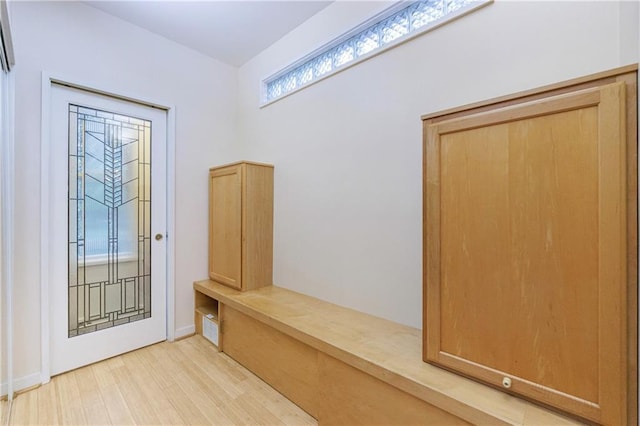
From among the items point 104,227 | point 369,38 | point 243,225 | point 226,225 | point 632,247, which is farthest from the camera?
point 226,225

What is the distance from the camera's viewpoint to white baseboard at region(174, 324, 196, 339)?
2.70 meters

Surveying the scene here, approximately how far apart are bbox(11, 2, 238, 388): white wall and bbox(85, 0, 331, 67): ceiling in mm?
133

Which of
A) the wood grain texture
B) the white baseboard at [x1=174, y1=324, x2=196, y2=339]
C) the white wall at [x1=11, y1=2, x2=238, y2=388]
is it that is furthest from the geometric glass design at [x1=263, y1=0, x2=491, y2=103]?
the white baseboard at [x1=174, y1=324, x2=196, y2=339]

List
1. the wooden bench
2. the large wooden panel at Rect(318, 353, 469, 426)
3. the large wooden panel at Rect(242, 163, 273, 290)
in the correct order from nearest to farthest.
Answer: the wooden bench, the large wooden panel at Rect(318, 353, 469, 426), the large wooden panel at Rect(242, 163, 273, 290)

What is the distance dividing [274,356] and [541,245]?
1.69 meters

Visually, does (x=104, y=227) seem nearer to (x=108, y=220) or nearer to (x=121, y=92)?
(x=108, y=220)

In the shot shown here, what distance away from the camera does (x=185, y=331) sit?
276 centimetres

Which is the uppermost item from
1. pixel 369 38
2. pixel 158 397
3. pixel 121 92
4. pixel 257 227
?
pixel 369 38

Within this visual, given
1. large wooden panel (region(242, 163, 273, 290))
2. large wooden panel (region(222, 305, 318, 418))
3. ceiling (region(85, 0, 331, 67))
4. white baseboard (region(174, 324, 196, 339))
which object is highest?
ceiling (region(85, 0, 331, 67))

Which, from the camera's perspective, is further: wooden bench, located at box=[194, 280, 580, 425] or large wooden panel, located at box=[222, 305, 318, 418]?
large wooden panel, located at box=[222, 305, 318, 418]

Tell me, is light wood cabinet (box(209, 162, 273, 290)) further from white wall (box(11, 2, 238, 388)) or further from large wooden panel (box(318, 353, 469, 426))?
large wooden panel (box(318, 353, 469, 426))

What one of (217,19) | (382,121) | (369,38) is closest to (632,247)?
(382,121)

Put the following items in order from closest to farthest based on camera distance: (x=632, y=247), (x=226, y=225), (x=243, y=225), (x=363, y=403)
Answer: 1. (x=632, y=247)
2. (x=363, y=403)
3. (x=243, y=225)
4. (x=226, y=225)

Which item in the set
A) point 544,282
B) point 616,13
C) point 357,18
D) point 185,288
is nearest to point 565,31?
point 616,13
